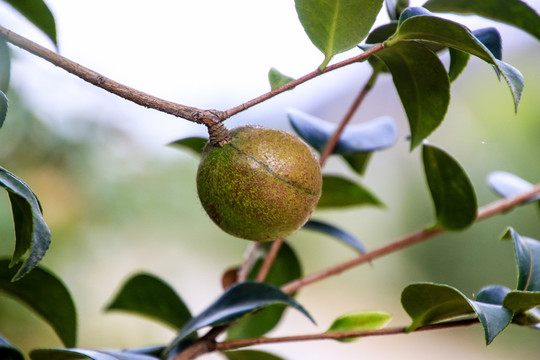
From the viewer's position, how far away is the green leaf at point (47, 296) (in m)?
0.53

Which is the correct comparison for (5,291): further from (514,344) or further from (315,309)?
(315,309)

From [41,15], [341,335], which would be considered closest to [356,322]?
[341,335]

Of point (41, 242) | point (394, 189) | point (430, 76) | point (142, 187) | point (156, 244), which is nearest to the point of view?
point (41, 242)

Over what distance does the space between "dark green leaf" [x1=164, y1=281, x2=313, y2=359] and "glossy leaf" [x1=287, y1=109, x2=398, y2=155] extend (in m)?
0.24

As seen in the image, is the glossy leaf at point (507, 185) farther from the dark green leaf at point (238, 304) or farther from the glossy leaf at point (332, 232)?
the dark green leaf at point (238, 304)

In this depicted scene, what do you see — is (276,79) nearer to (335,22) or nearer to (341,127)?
(335,22)

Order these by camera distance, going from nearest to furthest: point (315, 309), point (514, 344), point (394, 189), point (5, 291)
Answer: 1. point (5, 291)
2. point (514, 344)
3. point (394, 189)
4. point (315, 309)

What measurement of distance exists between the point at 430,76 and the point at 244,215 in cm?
19

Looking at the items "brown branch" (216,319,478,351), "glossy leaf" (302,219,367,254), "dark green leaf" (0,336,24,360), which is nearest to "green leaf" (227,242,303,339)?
"glossy leaf" (302,219,367,254)

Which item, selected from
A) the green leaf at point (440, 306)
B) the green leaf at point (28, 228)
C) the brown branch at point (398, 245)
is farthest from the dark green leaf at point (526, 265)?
the green leaf at point (28, 228)

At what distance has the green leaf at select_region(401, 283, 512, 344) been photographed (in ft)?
1.33

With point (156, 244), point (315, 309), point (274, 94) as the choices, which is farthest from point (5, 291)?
point (315, 309)

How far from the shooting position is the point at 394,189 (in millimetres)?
2908

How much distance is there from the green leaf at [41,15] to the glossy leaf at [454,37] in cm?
33
